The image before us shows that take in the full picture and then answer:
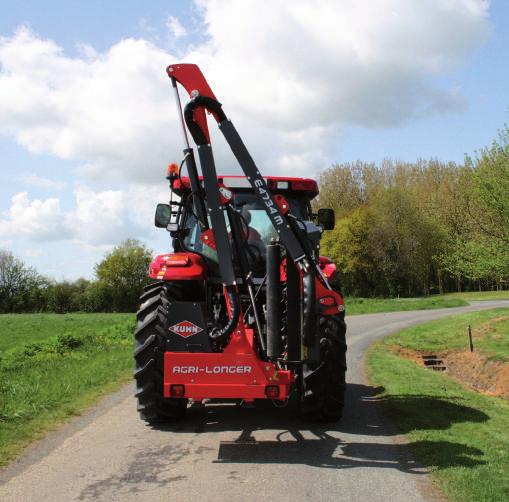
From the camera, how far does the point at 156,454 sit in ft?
17.3

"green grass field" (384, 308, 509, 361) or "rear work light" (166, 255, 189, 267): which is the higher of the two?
"rear work light" (166, 255, 189, 267)

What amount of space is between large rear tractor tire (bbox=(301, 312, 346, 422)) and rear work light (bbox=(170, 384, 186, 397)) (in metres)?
1.45

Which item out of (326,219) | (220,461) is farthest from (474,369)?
(220,461)

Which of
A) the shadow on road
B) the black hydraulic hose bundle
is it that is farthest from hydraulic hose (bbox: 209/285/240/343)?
the shadow on road

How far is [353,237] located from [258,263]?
147 feet

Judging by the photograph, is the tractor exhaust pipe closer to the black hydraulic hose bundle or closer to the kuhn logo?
the black hydraulic hose bundle

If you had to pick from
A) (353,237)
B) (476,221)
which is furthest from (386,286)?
(476,221)

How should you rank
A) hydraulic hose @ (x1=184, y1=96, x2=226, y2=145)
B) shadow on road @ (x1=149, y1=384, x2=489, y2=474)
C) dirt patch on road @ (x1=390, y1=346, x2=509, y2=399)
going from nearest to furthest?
1. shadow on road @ (x1=149, y1=384, x2=489, y2=474)
2. hydraulic hose @ (x1=184, y1=96, x2=226, y2=145)
3. dirt patch on road @ (x1=390, y1=346, x2=509, y2=399)

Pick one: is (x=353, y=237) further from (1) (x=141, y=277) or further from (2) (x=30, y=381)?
(2) (x=30, y=381)

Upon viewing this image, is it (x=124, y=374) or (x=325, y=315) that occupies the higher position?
(x=325, y=315)

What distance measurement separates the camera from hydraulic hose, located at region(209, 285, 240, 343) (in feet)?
18.6

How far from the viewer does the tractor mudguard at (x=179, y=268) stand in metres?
6.24

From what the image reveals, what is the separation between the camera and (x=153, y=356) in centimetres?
601

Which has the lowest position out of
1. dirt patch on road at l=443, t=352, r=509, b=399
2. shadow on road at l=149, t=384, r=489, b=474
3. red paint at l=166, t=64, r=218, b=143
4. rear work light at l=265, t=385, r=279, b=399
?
dirt patch on road at l=443, t=352, r=509, b=399
